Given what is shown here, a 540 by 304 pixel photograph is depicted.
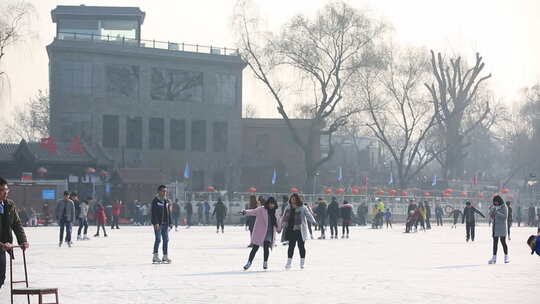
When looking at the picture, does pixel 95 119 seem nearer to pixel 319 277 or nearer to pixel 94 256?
pixel 94 256

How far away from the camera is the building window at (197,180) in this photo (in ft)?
240

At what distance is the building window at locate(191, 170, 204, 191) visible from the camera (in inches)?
2876

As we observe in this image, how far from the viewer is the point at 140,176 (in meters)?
58.4

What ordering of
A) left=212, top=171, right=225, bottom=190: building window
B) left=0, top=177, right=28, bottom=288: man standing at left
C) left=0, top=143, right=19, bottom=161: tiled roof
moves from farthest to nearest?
left=212, top=171, right=225, bottom=190: building window → left=0, top=143, right=19, bottom=161: tiled roof → left=0, top=177, right=28, bottom=288: man standing at left

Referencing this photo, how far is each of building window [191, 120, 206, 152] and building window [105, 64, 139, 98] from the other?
4933 millimetres

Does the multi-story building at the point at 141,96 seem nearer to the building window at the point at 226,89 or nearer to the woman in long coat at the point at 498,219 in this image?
the building window at the point at 226,89

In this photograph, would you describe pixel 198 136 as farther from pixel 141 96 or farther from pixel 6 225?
pixel 6 225

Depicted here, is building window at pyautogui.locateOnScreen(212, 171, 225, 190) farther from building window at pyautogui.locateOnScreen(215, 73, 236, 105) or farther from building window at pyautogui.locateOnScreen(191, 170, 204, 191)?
building window at pyautogui.locateOnScreen(215, 73, 236, 105)

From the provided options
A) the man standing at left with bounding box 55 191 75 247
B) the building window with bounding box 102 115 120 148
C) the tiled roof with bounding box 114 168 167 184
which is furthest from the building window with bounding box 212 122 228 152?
the man standing at left with bounding box 55 191 75 247

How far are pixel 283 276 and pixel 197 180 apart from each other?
55.0 meters

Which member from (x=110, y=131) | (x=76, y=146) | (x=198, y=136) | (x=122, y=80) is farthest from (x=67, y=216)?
(x=198, y=136)

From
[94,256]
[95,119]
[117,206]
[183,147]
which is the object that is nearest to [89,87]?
[95,119]

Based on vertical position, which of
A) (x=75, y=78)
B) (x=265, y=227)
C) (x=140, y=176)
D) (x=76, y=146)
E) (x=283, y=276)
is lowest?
(x=283, y=276)

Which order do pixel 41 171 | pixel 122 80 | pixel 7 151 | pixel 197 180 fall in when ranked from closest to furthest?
pixel 41 171 → pixel 7 151 → pixel 122 80 → pixel 197 180
